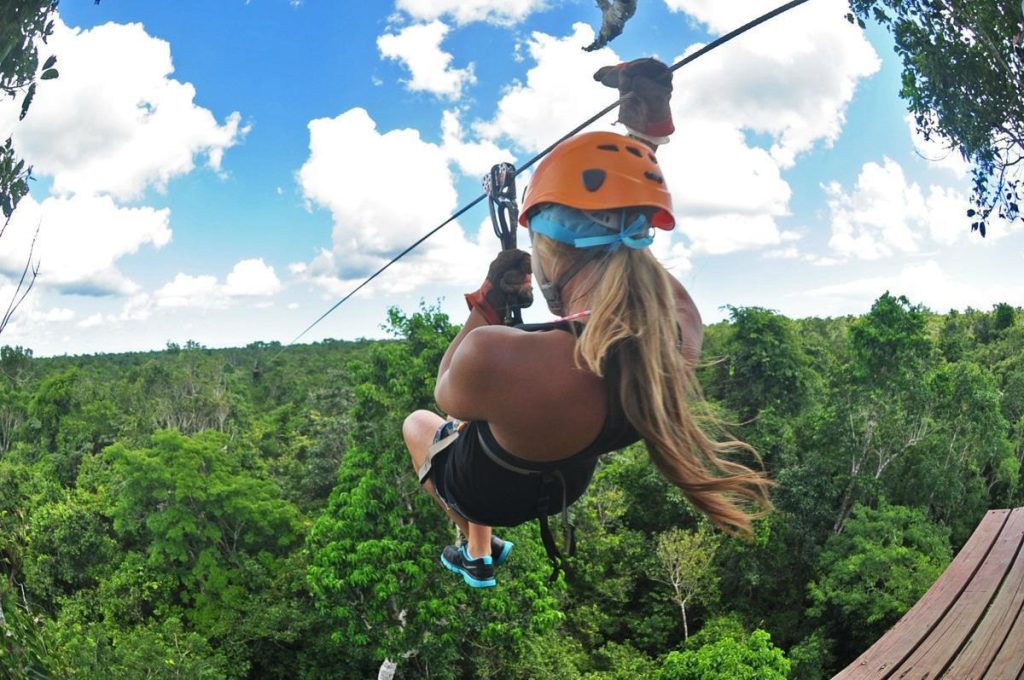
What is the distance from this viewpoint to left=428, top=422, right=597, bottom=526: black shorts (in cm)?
182

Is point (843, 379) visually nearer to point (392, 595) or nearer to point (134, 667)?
point (392, 595)

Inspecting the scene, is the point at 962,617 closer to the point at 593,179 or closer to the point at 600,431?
the point at 600,431

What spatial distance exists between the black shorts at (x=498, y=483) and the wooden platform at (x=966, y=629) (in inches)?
84.2

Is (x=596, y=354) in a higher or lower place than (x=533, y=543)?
higher

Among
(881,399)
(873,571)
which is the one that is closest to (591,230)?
(873,571)

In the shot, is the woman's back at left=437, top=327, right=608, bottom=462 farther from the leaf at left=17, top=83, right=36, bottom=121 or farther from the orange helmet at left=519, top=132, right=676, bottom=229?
the leaf at left=17, top=83, right=36, bottom=121

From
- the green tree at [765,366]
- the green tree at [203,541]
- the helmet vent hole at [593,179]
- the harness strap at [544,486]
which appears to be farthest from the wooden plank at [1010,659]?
the green tree at [765,366]

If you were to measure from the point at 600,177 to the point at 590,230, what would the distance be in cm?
11

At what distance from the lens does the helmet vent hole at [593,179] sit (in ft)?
5.10

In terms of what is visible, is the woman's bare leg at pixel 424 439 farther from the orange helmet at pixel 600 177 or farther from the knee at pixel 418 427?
the orange helmet at pixel 600 177

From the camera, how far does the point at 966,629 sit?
133 inches

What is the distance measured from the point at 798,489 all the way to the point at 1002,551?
16.2 meters

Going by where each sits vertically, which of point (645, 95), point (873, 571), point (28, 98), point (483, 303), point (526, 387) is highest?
point (28, 98)

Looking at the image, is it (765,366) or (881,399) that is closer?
(881,399)
